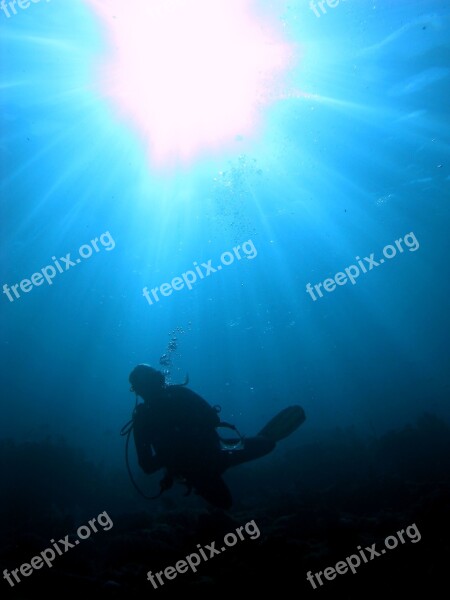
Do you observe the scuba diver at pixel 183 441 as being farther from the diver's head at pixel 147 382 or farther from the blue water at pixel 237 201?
the blue water at pixel 237 201

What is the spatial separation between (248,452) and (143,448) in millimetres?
1715

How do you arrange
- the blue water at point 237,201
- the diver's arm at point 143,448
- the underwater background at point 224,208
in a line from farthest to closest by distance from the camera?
the blue water at point 237,201 < the underwater background at point 224,208 < the diver's arm at point 143,448

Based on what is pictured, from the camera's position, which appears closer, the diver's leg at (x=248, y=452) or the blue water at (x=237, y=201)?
the diver's leg at (x=248, y=452)

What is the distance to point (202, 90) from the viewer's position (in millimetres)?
17078

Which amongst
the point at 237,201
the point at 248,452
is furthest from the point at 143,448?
the point at 237,201

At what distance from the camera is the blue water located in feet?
48.6

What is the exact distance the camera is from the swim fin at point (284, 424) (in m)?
7.02

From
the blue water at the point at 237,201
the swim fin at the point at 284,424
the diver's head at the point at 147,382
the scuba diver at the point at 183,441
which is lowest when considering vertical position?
the swim fin at the point at 284,424

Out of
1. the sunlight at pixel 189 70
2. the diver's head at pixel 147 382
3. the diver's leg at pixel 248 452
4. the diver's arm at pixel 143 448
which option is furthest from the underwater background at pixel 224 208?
the diver's head at pixel 147 382

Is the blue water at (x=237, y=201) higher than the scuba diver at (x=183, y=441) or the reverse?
higher

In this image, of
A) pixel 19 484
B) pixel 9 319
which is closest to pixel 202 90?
pixel 19 484

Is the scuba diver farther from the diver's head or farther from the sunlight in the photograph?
the sunlight

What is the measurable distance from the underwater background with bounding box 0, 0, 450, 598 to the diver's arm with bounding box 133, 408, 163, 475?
1.57 metres

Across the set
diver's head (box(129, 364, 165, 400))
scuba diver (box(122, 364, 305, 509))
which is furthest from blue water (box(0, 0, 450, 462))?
scuba diver (box(122, 364, 305, 509))
